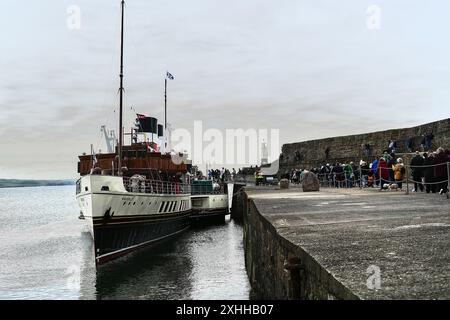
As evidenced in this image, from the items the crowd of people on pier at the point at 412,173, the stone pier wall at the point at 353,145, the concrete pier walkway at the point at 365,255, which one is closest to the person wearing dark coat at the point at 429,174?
the crowd of people on pier at the point at 412,173

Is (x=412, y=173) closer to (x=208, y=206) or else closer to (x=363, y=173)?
(x=363, y=173)

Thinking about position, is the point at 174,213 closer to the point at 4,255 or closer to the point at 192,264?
the point at 192,264

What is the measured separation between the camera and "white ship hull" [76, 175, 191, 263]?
20.2 m

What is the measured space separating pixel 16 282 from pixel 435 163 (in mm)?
16831

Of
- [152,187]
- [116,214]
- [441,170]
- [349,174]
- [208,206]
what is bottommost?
[208,206]

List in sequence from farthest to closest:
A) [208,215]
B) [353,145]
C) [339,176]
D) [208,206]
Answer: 1. [353,145]
2. [208,206]
3. [208,215]
4. [339,176]

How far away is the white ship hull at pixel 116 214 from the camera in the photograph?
2016 cm

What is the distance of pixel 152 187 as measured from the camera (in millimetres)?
25531

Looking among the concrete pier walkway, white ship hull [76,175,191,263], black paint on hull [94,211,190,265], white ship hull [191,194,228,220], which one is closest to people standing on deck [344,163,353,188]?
white ship hull [76,175,191,263]

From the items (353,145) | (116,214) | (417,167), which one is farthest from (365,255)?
(353,145)

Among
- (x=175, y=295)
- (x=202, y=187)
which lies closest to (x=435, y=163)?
(x=175, y=295)

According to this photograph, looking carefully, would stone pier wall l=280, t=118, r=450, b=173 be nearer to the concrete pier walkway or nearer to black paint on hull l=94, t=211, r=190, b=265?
black paint on hull l=94, t=211, r=190, b=265

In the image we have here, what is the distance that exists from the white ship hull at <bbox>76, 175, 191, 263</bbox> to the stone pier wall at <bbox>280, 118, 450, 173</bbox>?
15.4 meters

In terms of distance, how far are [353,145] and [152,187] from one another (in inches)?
1031
